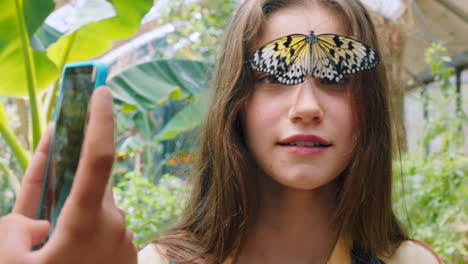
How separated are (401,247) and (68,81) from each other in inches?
42.0

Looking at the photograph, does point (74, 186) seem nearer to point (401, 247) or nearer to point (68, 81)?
point (68, 81)

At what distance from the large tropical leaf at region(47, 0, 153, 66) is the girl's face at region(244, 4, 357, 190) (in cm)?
134

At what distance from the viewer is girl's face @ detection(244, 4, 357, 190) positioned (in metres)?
1.01

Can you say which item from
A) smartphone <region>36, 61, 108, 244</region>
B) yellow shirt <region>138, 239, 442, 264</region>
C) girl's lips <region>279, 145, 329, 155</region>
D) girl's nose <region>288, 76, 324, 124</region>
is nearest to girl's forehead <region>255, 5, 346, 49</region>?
girl's nose <region>288, 76, 324, 124</region>

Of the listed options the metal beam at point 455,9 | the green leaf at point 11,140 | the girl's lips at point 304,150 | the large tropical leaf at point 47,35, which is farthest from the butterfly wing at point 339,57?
the metal beam at point 455,9

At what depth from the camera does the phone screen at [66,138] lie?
Result: 505 mm

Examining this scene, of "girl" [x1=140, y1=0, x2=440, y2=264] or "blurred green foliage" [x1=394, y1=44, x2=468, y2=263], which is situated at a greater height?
"girl" [x1=140, y1=0, x2=440, y2=264]

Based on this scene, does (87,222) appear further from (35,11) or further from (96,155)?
(35,11)

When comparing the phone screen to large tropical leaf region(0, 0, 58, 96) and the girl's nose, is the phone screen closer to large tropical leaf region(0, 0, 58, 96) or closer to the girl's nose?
the girl's nose

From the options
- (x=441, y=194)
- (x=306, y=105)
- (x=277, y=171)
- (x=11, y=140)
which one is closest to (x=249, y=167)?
(x=277, y=171)

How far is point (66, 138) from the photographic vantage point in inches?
20.3

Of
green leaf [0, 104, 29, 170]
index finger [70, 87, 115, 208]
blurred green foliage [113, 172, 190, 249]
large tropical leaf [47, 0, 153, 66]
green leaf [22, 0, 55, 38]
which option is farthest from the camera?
blurred green foliage [113, 172, 190, 249]

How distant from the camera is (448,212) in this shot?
2420mm

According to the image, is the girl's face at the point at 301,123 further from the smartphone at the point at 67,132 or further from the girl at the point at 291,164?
the smartphone at the point at 67,132
